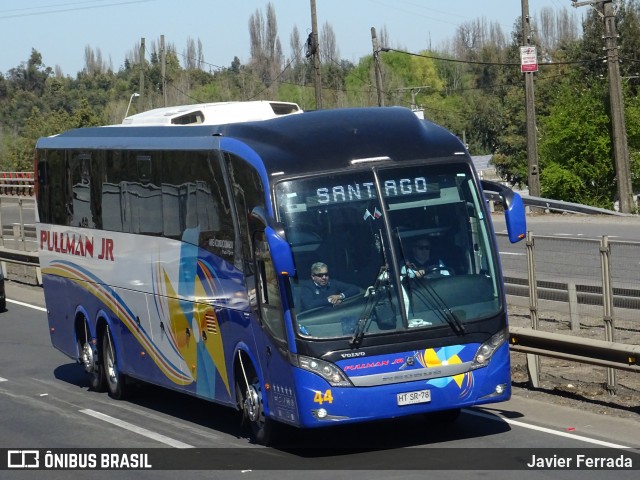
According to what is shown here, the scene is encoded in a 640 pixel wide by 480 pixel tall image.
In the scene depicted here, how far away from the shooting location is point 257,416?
1140 cm

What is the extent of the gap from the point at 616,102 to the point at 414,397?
29.9 meters

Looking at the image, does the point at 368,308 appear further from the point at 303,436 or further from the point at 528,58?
the point at 528,58

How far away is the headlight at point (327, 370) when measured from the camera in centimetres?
1031

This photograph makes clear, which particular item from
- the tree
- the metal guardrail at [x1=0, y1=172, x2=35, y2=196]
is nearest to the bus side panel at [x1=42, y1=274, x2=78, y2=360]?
the metal guardrail at [x1=0, y1=172, x2=35, y2=196]

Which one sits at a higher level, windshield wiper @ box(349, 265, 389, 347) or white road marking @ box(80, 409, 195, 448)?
windshield wiper @ box(349, 265, 389, 347)

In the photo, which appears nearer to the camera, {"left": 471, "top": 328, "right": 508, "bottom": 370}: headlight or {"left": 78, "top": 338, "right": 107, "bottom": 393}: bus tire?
{"left": 471, "top": 328, "right": 508, "bottom": 370}: headlight

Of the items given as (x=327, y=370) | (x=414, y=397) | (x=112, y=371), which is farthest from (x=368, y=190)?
(x=112, y=371)

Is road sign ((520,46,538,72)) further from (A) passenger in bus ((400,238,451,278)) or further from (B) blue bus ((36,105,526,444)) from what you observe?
(A) passenger in bus ((400,238,451,278))

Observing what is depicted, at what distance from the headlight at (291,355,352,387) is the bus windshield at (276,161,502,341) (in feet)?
0.70

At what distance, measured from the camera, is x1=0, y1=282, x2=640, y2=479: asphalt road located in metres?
10.2

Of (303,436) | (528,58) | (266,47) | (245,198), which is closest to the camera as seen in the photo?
(245,198)

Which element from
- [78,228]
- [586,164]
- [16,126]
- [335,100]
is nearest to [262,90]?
[335,100]

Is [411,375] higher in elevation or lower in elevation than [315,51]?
lower

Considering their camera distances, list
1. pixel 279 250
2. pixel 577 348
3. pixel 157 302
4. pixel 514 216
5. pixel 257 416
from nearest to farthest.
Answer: pixel 279 250 < pixel 514 216 < pixel 257 416 < pixel 577 348 < pixel 157 302
